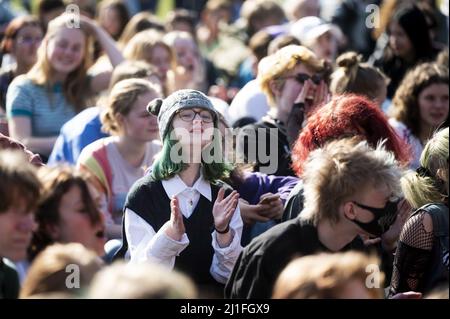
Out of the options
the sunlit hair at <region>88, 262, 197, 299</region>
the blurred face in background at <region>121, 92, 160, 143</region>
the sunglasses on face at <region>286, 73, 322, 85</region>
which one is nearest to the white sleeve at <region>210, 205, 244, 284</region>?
the sunlit hair at <region>88, 262, 197, 299</region>

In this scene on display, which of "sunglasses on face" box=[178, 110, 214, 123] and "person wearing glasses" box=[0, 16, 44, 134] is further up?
"sunglasses on face" box=[178, 110, 214, 123]

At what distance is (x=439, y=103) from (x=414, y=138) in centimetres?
32

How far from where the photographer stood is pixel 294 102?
236 inches

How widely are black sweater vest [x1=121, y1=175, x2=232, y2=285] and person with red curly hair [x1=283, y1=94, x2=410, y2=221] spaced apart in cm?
54

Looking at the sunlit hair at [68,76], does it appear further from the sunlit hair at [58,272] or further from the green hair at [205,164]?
the sunlit hair at [58,272]

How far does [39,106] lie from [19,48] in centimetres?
105

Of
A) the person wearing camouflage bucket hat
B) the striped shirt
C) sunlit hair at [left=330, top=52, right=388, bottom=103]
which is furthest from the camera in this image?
the striped shirt

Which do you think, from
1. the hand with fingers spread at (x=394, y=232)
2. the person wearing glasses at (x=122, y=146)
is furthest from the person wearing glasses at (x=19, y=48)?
the hand with fingers spread at (x=394, y=232)

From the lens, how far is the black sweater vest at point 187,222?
4.66m

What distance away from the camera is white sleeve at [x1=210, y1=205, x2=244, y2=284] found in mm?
4562

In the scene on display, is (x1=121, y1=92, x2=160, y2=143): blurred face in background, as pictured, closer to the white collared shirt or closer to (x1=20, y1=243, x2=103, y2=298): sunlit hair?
the white collared shirt

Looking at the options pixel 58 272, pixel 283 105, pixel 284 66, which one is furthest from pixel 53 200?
pixel 284 66

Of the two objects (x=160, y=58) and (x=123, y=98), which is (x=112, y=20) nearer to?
(x=160, y=58)

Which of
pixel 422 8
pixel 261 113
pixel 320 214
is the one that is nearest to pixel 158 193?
pixel 320 214
